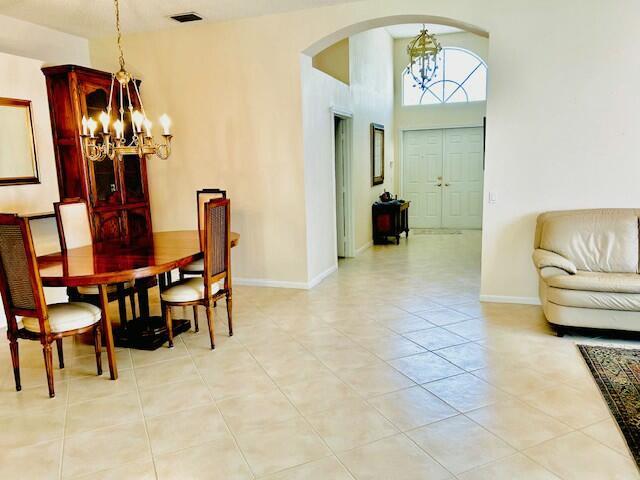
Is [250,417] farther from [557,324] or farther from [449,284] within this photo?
[449,284]

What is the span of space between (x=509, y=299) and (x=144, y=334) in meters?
3.25

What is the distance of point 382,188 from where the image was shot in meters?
8.53

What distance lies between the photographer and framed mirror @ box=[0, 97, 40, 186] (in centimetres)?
427

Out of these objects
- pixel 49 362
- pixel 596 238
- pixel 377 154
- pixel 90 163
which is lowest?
pixel 49 362

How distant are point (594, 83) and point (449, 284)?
2.34 m

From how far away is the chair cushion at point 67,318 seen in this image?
9.38 ft

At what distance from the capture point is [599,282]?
3357 millimetres

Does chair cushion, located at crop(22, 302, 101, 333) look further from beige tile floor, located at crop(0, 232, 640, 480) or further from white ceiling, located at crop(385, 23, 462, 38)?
white ceiling, located at crop(385, 23, 462, 38)

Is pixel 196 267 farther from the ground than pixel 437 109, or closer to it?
closer to it

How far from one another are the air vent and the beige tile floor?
3026 mm

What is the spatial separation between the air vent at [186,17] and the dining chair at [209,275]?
2309 mm

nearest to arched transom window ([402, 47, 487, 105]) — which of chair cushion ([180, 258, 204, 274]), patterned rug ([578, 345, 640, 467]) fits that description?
chair cushion ([180, 258, 204, 274])

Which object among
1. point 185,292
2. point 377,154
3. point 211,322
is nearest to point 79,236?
point 185,292

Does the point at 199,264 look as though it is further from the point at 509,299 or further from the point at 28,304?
the point at 509,299
